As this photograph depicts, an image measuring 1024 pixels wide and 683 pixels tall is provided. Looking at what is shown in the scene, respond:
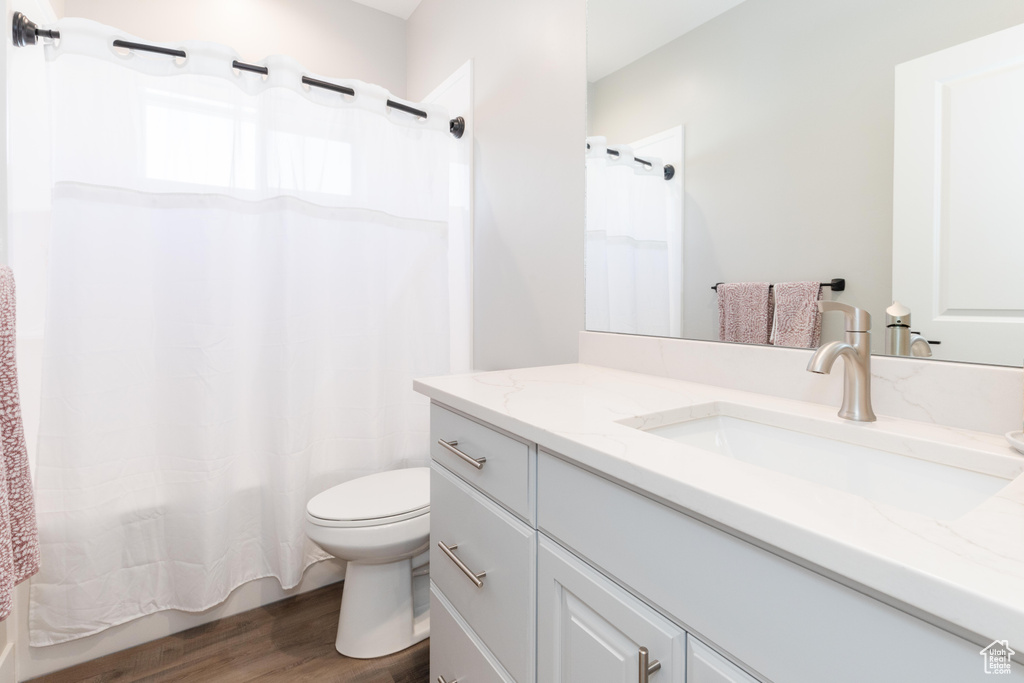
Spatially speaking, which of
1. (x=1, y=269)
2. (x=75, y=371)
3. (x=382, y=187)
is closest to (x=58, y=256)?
(x=75, y=371)

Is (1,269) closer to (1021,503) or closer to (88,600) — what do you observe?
(88,600)

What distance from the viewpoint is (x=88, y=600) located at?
148 centimetres

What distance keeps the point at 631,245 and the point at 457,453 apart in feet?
2.53

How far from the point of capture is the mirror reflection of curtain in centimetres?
126

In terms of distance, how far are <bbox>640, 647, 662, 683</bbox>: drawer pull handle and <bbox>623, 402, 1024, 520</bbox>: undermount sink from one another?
33cm

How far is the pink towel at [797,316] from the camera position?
0.96 metres

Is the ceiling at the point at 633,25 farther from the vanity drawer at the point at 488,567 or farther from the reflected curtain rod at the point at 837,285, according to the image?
the vanity drawer at the point at 488,567

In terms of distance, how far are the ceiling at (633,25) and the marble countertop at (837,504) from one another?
909 mm

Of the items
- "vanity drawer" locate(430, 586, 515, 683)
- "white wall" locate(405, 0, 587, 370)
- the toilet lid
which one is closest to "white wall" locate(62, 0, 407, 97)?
"white wall" locate(405, 0, 587, 370)

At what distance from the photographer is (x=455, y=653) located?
108cm

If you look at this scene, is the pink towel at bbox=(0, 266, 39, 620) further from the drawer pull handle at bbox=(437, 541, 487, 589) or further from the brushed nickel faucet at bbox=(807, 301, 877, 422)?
the brushed nickel faucet at bbox=(807, 301, 877, 422)

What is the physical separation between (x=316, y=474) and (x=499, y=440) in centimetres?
117

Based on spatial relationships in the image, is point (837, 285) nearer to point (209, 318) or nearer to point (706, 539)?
point (706, 539)

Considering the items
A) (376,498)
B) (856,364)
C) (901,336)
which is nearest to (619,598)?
(856,364)
